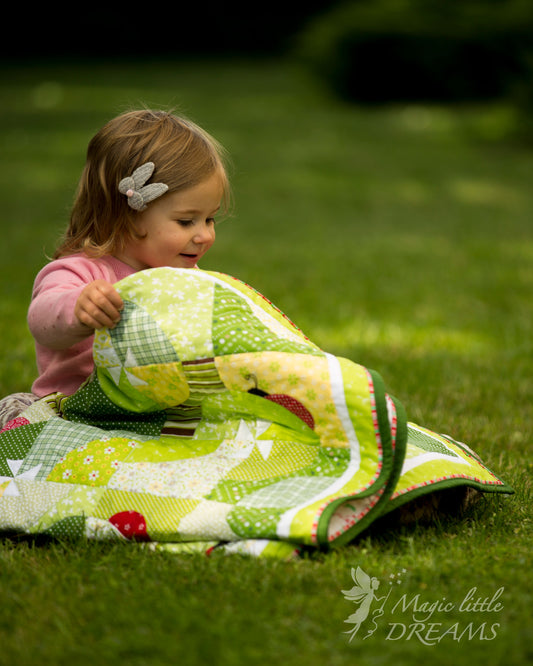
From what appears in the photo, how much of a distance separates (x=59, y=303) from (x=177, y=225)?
1.75 ft

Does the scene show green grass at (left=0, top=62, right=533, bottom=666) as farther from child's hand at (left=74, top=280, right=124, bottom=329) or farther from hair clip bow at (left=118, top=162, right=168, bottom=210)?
hair clip bow at (left=118, top=162, right=168, bottom=210)

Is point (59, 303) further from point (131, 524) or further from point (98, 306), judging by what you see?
point (131, 524)

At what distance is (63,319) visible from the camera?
2281 mm

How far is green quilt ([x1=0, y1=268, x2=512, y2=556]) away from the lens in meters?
2.03

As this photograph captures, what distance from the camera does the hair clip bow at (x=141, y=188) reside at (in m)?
2.57

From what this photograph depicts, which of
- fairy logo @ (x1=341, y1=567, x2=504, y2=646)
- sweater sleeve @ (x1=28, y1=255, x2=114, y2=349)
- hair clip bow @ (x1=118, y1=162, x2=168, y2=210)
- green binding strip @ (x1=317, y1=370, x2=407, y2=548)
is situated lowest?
fairy logo @ (x1=341, y1=567, x2=504, y2=646)

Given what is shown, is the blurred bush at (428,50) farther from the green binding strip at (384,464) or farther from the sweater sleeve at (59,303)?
the green binding strip at (384,464)

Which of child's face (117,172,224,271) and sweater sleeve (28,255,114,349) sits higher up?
child's face (117,172,224,271)

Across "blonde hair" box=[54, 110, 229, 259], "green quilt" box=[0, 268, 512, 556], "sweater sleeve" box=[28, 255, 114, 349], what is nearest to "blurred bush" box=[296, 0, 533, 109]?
"blonde hair" box=[54, 110, 229, 259]

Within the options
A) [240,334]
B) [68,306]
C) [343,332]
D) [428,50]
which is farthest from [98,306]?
[428,50]

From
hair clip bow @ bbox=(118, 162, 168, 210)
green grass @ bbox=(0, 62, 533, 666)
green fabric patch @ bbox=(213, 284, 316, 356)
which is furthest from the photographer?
hair clip bow @ bbox=(118, 162, 168, 210)

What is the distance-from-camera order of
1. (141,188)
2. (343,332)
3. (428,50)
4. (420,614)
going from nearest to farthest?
1. (420,614)
2. (141,188)
3. (343,332)
4. (428,50)

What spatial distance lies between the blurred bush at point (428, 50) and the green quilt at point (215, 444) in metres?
12.3

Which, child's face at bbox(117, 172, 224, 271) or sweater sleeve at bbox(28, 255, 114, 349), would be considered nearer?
sweater sleeve at bbox(28, 255, 114, 349)
